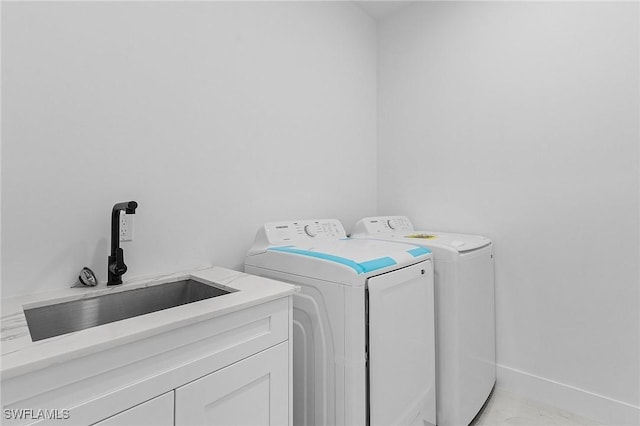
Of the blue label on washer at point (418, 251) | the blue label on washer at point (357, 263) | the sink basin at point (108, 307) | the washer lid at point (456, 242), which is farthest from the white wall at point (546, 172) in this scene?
the sink basin at point (108, 307)

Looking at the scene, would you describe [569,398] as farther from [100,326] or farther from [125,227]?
[125,227]

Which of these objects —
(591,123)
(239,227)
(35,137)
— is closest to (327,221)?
(239,227)

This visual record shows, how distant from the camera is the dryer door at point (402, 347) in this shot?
1.29 metres

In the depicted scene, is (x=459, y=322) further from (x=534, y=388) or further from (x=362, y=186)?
(x=362, y=186)

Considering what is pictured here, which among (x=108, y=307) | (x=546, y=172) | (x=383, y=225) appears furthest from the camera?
(x=383, y=225)

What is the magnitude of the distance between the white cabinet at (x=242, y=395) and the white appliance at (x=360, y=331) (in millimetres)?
229

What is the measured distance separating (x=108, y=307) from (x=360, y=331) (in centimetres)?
98

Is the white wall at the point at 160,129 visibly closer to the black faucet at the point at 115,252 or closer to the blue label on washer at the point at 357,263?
the black faucet at the point at 115,252

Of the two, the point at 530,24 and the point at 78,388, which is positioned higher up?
the point at 530,24

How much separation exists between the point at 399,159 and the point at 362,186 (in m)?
0.39

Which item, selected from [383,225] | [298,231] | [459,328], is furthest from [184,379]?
[383,225]

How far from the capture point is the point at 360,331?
125 cm

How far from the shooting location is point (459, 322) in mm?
1640

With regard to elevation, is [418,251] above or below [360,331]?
above
